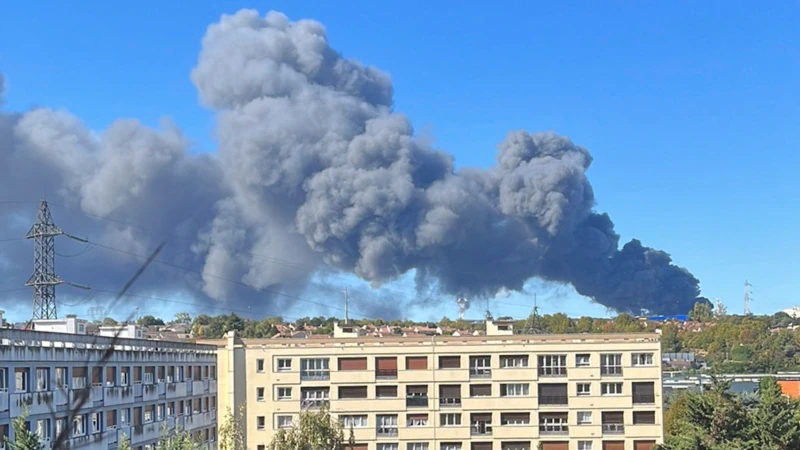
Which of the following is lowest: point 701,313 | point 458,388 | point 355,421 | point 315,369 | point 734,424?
point 355,421

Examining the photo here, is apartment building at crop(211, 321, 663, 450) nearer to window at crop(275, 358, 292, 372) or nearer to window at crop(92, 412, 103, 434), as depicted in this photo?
window at crop(275, 358, 292, 372)

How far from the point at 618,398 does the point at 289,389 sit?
11.2m

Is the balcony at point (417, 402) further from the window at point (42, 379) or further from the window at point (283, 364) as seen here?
the window at point (42, 379)

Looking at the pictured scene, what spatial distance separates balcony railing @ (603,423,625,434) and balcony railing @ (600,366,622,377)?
167 cm

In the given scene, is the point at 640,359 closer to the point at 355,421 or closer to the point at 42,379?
the point at 355,421

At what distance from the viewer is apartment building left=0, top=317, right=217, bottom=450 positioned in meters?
18.5

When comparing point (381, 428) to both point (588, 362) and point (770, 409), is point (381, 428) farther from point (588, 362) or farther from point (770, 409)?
point (770, 409)

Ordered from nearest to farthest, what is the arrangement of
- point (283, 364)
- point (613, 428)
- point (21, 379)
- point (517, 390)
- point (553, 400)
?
point (21, 379), point (613, 428), point (553, 400), point (517, 390), point (283, 364)

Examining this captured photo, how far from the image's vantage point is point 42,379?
19734mm

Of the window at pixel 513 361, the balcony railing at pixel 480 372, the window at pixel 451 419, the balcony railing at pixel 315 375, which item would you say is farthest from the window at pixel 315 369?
the window at pixel 513 361

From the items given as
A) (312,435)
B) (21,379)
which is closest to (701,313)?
(312,435)

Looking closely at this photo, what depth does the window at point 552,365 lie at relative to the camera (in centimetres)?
3394

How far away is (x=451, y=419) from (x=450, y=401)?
61 cm

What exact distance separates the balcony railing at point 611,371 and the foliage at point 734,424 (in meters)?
11.8
